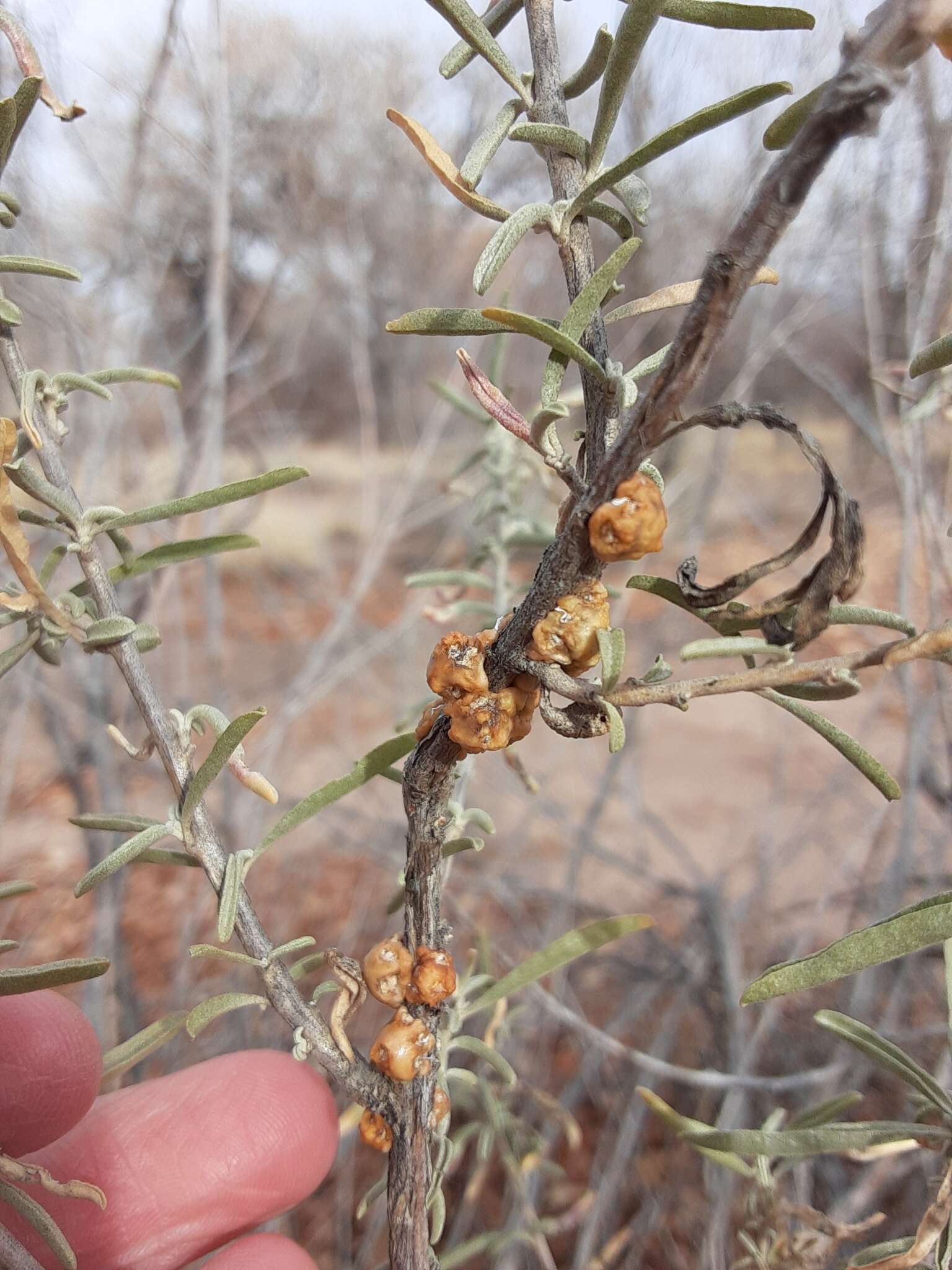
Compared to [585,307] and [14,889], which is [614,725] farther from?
[14,889]

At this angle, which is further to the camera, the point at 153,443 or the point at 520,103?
the point at 153,443

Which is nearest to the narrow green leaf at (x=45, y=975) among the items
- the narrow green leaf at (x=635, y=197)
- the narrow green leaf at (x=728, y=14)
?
the narrow green leaf at (x=635, y=197)

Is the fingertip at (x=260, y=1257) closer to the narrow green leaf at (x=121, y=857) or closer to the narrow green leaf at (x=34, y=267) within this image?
the narrow green leaf at (x=121, y=857)

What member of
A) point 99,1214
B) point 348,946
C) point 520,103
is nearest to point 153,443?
point 348,946

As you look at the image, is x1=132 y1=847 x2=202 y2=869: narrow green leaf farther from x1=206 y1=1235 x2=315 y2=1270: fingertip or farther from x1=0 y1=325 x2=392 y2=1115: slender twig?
x1=206 y1=1235 x2=315 y2=1270: fingertip

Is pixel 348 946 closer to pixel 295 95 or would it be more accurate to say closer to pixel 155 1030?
pixel 155 1030
